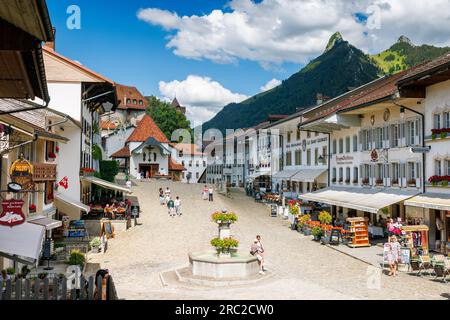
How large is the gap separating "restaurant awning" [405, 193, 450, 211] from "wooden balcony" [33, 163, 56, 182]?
16701mm

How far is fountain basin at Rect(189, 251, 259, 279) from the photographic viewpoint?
17484 mm

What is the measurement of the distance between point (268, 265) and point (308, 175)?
24.0 meters

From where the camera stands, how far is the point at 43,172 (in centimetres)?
1831

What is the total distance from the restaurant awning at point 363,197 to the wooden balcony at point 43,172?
52.6 feet

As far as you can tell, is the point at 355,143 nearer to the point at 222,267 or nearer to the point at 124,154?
the point at 222,267

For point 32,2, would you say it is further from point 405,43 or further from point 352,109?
point 405,43

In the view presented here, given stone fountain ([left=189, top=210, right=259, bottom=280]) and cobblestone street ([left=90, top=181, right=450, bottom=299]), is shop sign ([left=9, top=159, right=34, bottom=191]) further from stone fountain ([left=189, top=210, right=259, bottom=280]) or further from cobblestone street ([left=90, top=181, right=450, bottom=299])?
stone fountain ([left=189, top=210, right=259, bottom=280])

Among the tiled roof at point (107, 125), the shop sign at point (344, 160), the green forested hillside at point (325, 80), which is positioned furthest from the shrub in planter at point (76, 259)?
the green forested hillside at point (325, 80)

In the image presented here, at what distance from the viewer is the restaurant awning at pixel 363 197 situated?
26.2m

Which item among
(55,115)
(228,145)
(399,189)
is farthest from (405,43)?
(55,115)

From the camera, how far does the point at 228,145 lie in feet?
276

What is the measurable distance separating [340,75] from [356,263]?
474 feet

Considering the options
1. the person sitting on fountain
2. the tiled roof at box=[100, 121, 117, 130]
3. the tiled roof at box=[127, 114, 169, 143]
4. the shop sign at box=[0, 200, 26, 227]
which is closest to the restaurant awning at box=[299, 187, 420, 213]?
the person sitting on fountain

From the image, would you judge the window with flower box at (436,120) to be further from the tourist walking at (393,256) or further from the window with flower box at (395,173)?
the tourist walking at (393,256)
